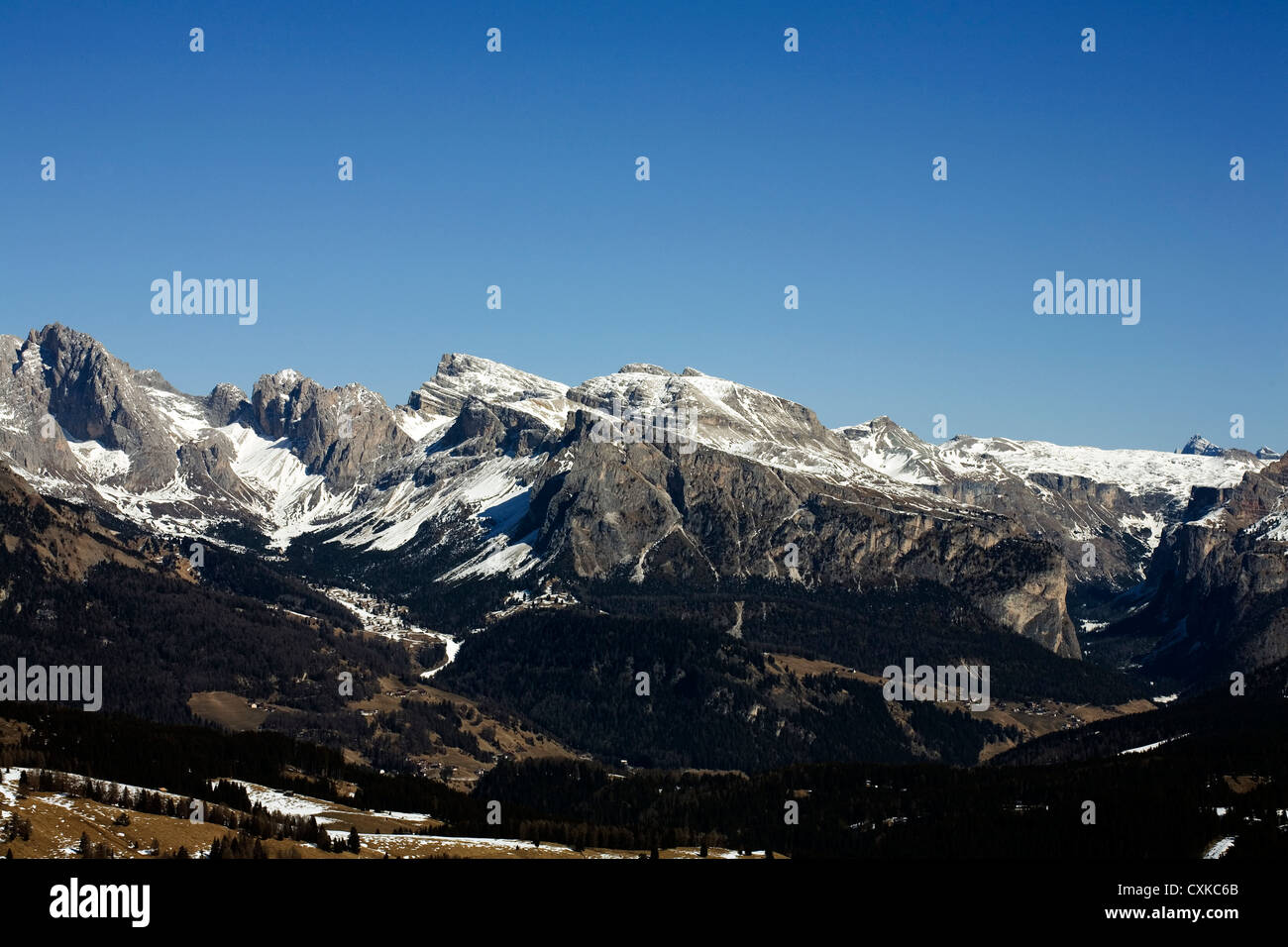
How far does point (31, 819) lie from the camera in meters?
190
